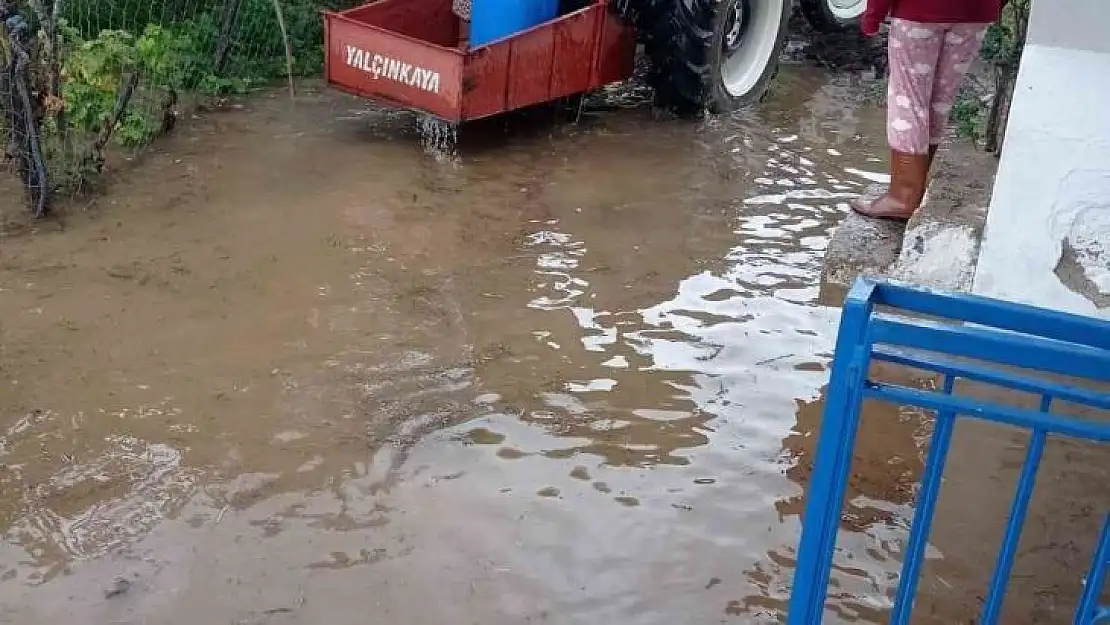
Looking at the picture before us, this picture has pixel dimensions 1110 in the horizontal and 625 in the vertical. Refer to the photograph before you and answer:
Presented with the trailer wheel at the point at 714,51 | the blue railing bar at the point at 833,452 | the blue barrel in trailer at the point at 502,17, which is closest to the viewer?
the blue railing bar at the point at 833,452

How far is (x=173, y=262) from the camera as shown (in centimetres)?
439

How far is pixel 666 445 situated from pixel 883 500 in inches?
26.1

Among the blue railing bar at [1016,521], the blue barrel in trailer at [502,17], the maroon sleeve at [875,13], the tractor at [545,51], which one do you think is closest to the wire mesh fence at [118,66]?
the tractor at [545,51]

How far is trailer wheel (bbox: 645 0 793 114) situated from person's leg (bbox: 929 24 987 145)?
229 centimetres

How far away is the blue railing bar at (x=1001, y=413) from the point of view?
63.4 inches

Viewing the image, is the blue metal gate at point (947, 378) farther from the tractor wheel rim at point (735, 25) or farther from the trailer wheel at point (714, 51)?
the tractor wheel rim at point (735, 25)

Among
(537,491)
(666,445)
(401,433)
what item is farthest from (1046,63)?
(401,433)

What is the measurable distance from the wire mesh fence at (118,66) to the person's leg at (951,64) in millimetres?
2867

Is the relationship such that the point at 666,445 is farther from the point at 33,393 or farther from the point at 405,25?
the point at 405,25

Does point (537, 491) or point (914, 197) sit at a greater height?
point (914, 197)

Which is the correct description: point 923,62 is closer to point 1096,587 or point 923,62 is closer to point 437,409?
point 437,409

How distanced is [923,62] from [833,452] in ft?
9.25

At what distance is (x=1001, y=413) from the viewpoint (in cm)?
165

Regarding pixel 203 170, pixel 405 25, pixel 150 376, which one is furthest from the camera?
pixel 405 25
